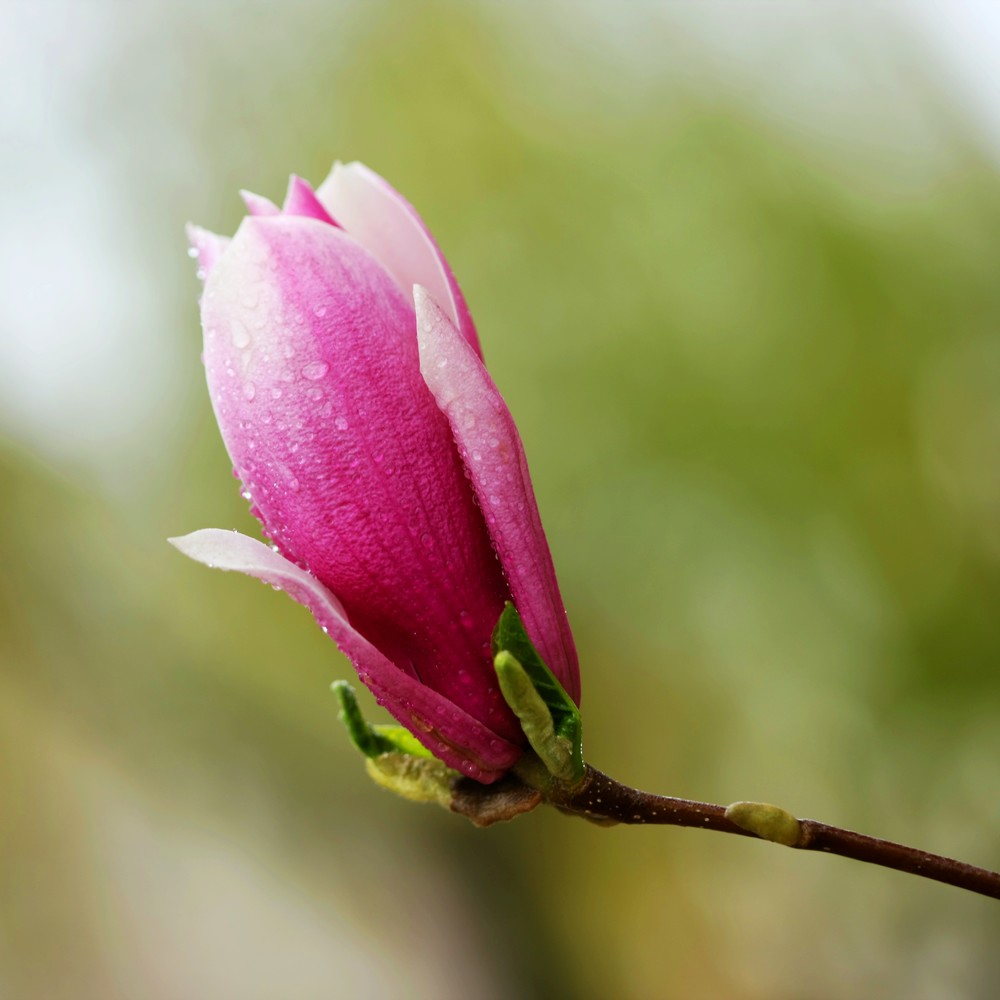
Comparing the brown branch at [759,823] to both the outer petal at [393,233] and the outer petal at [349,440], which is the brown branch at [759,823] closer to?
the outer petal at [349,440]

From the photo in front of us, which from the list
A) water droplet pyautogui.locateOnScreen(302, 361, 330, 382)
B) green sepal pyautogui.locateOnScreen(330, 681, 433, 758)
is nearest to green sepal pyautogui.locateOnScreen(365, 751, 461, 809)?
green sepal pyautogui.locateOnScreen(330, 681, 433, 758)

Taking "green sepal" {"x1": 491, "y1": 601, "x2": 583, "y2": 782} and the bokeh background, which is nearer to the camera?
"green sepal" {"x1": 491, "y1": 601, "x2": 583, "y2": 782}

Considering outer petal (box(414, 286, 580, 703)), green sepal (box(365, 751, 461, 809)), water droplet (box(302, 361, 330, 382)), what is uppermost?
water droplet (box(302, 361, 330, 382))

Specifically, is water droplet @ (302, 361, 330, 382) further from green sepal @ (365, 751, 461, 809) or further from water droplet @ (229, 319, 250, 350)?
green sepal @ (365, 751, 461, 809)

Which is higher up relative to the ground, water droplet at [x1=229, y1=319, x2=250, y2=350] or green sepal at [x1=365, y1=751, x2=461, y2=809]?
water droplet at [x1=229, y1=319, x2=250, y2=350]

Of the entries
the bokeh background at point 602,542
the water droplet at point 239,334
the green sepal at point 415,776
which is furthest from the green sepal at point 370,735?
the bokeh background at point 602,542

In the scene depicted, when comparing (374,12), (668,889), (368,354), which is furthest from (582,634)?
(368,354)
